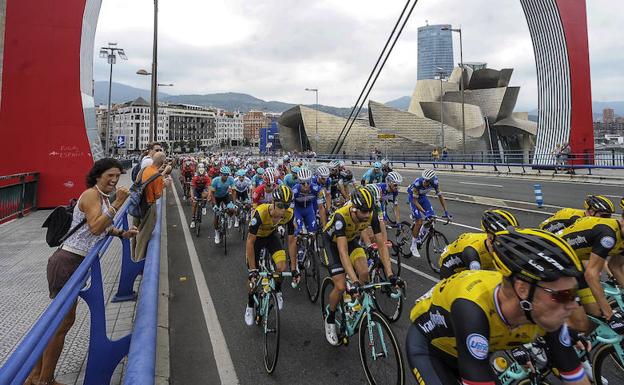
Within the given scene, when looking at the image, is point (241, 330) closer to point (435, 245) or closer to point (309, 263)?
point (309, 263)

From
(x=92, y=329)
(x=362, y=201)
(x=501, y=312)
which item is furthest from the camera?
(x=362, y=201)

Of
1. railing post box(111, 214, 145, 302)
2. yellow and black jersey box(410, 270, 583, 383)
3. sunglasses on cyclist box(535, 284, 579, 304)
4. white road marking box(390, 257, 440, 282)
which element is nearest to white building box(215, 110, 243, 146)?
white road marking box(390, 257, 440, 282)

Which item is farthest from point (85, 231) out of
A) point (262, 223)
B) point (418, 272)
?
point (418, 272)

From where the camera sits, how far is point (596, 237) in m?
3.51

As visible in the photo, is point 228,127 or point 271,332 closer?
point 271,332

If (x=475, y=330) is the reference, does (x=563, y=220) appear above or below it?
above

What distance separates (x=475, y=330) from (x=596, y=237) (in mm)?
2506

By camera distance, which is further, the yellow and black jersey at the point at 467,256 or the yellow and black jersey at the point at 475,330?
the yellow and black jersey at the point at 467,256

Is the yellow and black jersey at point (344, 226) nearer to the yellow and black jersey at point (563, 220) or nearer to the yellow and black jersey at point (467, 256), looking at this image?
the yellow and black jersey at point (467, 256)

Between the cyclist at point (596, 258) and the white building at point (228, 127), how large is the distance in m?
181

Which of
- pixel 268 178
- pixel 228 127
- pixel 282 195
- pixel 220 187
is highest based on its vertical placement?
pixel 228 127

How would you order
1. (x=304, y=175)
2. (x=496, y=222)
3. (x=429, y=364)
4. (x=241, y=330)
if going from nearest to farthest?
(x=429, y=364) → (x=496, y=222) → (x=241, y=330) → (x=304, y=175)

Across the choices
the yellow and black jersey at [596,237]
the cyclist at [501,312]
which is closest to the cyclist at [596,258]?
the yellow and black jersey at [596,237]

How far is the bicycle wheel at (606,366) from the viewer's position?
3189 mm
